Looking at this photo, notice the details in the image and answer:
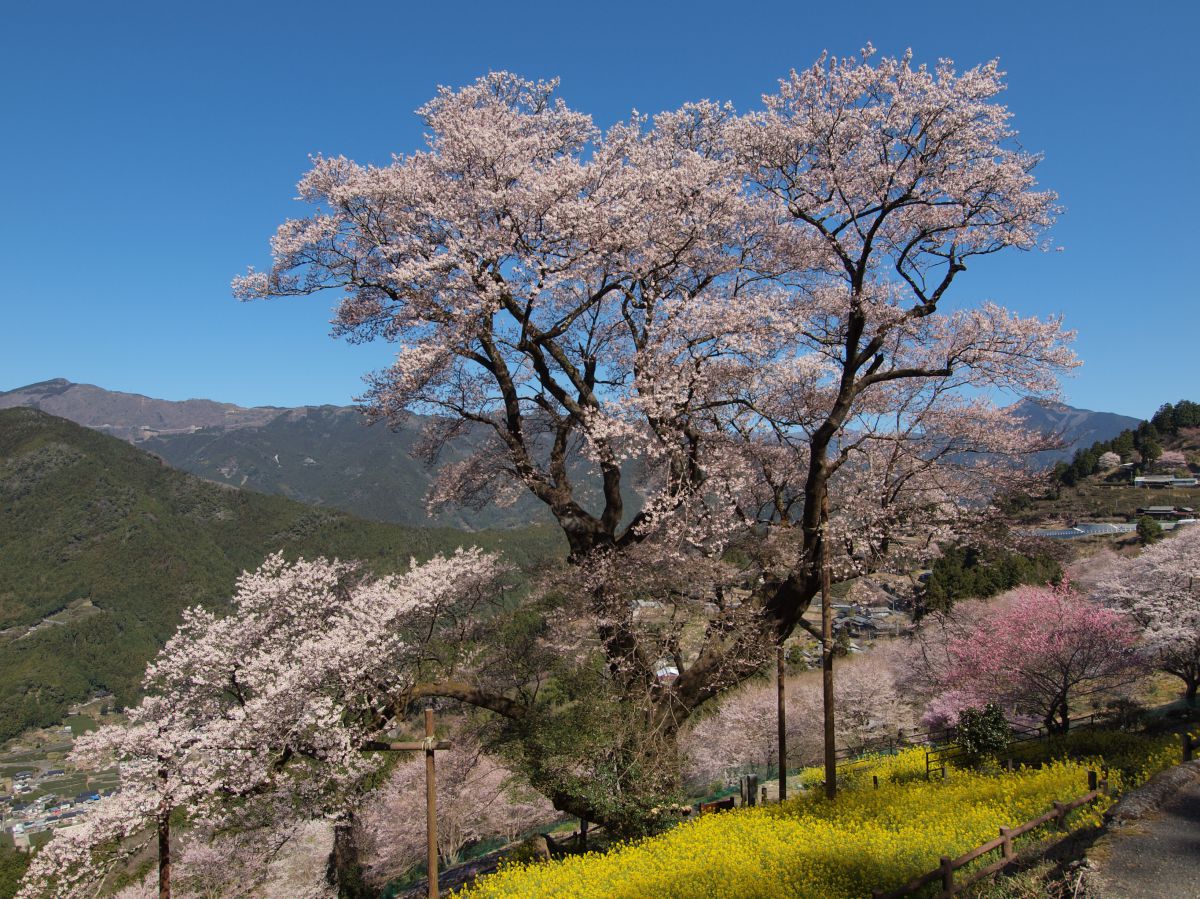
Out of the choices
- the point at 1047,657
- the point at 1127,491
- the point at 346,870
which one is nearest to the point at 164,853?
the point at 346,870

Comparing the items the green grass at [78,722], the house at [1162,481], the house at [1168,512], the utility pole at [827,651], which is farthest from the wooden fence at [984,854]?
the green grass at [78,722]

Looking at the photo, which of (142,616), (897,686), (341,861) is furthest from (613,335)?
(142,616)

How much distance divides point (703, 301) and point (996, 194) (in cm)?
543

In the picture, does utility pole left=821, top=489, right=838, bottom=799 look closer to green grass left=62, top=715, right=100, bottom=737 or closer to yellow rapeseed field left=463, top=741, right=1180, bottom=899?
yellow rapeseed field left=463, top=741, right=1180, bottom=899

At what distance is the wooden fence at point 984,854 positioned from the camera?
8398 mm

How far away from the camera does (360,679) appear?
1359cm

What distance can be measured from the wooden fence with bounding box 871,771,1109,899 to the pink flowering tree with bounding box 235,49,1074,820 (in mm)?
4953

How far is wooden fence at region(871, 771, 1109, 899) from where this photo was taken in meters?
8.40

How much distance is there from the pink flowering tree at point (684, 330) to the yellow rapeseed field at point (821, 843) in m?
1.74

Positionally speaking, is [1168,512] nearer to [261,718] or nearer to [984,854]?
[984,854]

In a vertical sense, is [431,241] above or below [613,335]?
above

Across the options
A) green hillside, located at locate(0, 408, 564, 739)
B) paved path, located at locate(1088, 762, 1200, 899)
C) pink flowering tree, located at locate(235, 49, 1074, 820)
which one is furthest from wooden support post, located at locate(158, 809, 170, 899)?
green hillside, located at locate(0, 408, 564, 739)

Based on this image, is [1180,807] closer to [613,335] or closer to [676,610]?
[676,610]

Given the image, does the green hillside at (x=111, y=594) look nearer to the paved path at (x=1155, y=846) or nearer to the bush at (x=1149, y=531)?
the bush at (x=1149, y=531)
